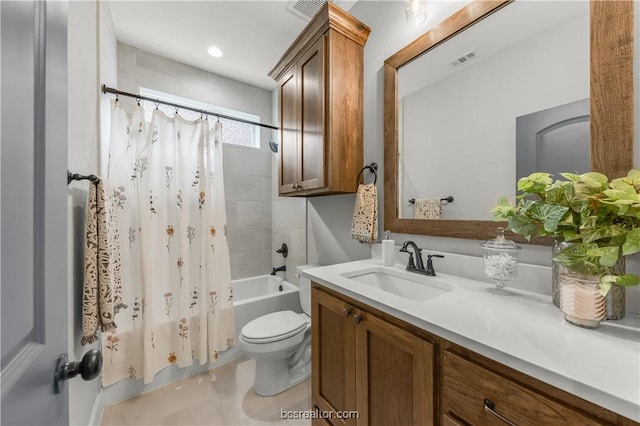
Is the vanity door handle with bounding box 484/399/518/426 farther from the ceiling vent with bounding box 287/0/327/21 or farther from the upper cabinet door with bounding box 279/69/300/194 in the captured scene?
the ceiling vent with bounding box 287/0/327/21


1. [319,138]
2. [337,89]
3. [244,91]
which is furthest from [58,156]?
[244,91]

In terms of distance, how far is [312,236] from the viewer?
2268mm

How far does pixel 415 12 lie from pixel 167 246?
7.08ft

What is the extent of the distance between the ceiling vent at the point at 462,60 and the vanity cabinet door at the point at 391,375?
1.25 meters

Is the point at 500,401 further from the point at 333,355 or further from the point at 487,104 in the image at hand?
the point at 487,104

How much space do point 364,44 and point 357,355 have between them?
1.84 meters

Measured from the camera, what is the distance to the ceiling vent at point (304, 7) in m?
1.71

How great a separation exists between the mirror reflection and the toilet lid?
3.45ft

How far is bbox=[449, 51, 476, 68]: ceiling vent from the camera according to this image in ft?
3.84

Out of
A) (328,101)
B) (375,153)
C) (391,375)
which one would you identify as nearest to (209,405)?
(391,375)

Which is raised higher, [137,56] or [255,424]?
[137,56]

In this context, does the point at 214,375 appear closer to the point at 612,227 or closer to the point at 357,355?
the point at 357,355

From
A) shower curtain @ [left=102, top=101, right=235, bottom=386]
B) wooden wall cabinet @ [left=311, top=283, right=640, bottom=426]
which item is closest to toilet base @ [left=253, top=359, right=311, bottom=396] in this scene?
shower curtain @ [left=102, top=101, right=235, bottom=386]

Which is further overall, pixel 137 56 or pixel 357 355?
pixel 137 56
